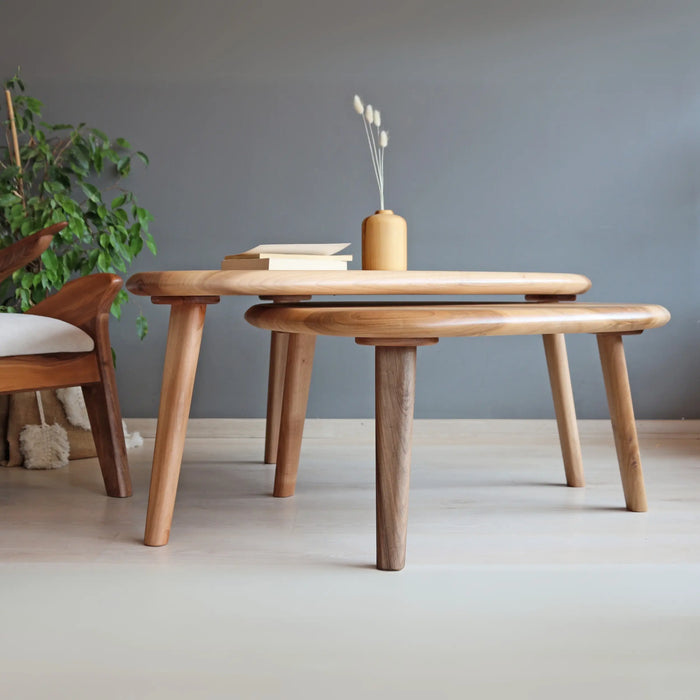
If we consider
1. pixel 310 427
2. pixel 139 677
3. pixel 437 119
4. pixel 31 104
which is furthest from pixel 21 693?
pixel 437 119

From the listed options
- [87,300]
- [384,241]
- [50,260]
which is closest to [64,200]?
[50,260]

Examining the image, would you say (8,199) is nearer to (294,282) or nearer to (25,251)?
(25,251)

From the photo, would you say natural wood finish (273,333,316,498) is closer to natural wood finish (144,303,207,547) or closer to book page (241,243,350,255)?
book page (241,243,350,255)

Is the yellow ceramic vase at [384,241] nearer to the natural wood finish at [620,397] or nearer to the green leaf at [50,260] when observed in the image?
the natural wood finish at [620,397]

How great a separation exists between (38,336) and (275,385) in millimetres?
676

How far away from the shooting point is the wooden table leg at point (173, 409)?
140 cm

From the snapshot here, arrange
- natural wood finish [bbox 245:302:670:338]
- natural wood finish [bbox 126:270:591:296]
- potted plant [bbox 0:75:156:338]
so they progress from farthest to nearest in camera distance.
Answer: potted plant [bbox 0:75:156:338], natural wood finish [bbox 126:270:591:296], natural wood finish [bbox 245:302:670:338]

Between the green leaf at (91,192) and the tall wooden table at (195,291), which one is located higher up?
the green leaf at (91,192)

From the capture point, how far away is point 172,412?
55.2 inches

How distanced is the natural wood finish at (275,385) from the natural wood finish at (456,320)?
26.1 inches

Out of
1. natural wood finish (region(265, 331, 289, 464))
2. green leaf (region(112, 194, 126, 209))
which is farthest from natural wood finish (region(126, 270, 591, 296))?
green leaf (region(112, 194, 126, 209))

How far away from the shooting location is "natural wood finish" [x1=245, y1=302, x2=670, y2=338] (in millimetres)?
1186

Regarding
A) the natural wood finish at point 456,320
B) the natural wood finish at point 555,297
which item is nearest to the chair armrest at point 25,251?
the natural wood finish at point 456,320

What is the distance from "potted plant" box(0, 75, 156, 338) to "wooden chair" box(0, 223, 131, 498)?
0.43 meters
